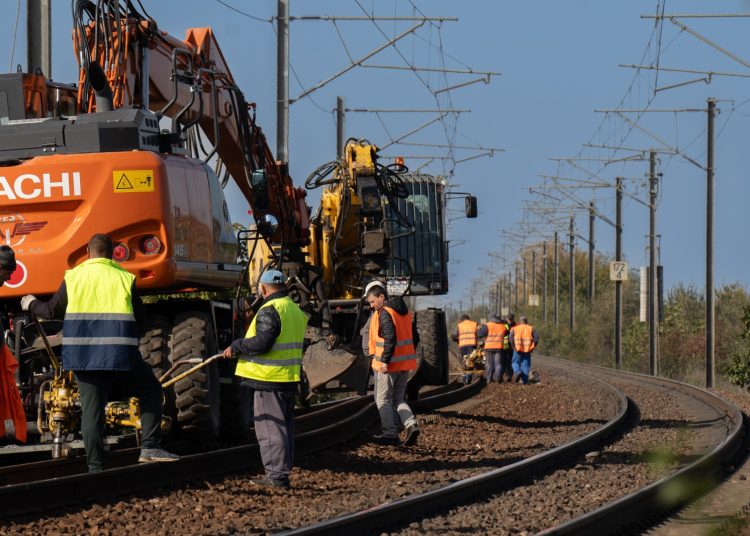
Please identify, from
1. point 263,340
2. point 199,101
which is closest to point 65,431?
point 263,340

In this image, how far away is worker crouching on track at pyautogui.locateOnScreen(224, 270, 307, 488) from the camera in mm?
11344

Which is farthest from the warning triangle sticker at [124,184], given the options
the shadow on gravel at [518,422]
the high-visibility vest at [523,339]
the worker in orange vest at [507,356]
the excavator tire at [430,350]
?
the worker in orange vest at [507,356]

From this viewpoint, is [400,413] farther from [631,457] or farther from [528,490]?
[528,490]

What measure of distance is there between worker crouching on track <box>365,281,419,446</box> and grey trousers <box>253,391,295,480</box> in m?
3.46

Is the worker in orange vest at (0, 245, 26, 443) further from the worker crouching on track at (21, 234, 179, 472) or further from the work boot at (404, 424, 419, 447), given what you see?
the work boot at (404, 424, 419, 447)

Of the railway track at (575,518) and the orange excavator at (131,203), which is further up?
the orange excavator at (131,203)

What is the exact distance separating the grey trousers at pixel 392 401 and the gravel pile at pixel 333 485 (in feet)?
0.95

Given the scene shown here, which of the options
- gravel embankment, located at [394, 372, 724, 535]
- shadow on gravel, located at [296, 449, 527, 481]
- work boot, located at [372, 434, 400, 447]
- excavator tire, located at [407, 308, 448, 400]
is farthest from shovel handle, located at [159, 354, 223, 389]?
excavator tire, located at [407, 308, 448, 400]

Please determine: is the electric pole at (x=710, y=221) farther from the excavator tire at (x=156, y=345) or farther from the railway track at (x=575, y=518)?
the excavator tire at (x=156, y=345)

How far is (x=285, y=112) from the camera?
26.0 meters

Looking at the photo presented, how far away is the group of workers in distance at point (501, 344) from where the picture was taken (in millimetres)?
29281

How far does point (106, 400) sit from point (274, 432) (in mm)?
1495

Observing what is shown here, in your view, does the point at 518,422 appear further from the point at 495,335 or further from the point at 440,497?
the point at 495,335

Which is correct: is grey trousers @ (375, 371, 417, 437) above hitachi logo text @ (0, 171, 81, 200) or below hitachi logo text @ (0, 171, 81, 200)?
below
